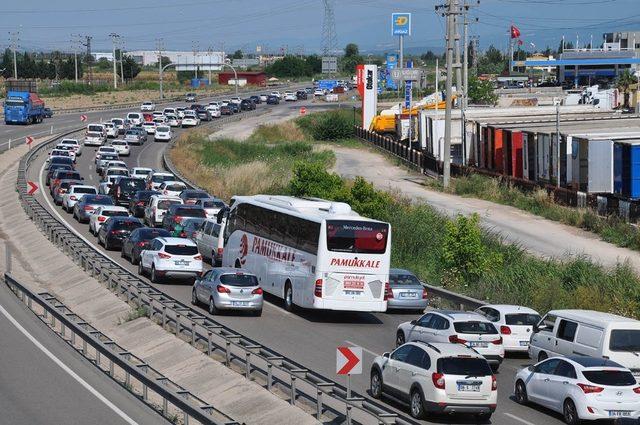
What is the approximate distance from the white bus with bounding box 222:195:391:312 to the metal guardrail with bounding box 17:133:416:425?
149 inches

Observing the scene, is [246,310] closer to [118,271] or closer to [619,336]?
[118,271]

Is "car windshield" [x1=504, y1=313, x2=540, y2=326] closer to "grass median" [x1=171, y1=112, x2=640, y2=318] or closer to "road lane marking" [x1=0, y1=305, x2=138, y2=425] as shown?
"grass median" [x1=171, y1=112, x2=640, y2=318]

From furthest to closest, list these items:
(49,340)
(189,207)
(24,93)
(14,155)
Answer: (24,93) < (14,155) < (189,207) < (49,340)

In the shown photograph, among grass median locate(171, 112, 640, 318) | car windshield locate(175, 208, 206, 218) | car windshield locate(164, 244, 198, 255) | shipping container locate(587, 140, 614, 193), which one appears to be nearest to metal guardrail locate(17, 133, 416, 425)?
car windshield locate(164, 244, 198, 255)

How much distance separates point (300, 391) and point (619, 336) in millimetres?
7148

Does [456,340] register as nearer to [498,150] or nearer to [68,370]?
[68,370]

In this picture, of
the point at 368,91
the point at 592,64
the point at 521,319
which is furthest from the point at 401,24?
the point at 521,319

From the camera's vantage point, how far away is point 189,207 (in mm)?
47125

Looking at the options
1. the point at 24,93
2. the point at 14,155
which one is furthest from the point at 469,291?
the point at 24,93

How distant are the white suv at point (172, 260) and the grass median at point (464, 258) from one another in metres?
8.10

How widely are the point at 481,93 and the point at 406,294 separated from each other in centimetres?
9999

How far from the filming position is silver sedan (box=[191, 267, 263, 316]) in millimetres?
30656

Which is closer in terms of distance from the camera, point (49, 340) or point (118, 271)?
point (49, 340)

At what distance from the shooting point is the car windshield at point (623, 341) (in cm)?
2283
